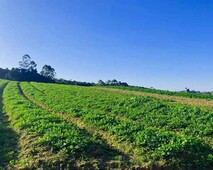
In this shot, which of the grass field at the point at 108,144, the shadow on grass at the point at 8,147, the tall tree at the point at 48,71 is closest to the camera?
the grass field at the point at 108,144

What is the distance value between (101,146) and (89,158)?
4.94 ft

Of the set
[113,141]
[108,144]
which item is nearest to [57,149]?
[108,144]

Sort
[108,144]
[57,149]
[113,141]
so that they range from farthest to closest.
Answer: [113,141], [108,144], [57,149]

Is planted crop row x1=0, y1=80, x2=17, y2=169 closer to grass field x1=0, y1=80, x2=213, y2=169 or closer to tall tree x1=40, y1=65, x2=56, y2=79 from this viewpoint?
grass field x1=0, y1=80, x2=213, y2=169

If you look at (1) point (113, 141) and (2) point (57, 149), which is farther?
(1) point (113, 141)

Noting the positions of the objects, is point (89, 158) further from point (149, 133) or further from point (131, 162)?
point (149, 133)

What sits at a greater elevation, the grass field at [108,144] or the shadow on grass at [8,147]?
the grass field at [108,144]

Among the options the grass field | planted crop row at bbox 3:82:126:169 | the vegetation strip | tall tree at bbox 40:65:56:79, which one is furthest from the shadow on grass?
tall tree at bbox 40:65:56:79

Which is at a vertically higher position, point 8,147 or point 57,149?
point 57,149

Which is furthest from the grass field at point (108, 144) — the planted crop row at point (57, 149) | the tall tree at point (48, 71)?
the tall tree at point (48, 71)

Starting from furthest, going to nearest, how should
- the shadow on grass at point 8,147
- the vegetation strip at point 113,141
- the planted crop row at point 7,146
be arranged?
the vegetation strip at point 113,141 < the planted crop row at point 7,146 < the shadow on grass at point 8,147

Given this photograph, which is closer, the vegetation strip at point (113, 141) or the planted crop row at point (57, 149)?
the planted crop row at point (57, 149)

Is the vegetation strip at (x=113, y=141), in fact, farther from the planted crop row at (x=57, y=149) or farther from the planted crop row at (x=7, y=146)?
the planted crop row at (x=7, y=146)

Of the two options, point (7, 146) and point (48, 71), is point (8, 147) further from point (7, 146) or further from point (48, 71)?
point (48, 71)
